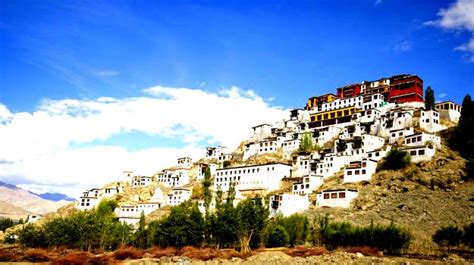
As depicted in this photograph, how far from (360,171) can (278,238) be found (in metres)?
20.9

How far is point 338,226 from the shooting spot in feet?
166

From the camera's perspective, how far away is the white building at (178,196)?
265ft

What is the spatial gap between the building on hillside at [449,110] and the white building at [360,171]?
19671 mm

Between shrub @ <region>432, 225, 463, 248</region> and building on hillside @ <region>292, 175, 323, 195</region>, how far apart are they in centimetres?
2368

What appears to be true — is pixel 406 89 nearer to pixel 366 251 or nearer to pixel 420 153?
pixel 420 153

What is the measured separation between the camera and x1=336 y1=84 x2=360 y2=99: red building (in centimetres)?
9395

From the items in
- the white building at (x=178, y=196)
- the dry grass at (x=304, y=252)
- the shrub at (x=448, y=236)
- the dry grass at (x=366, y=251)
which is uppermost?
the white building at (x=178, y=196)

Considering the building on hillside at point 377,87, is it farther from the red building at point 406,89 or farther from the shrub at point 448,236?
the shrub at point 448,236

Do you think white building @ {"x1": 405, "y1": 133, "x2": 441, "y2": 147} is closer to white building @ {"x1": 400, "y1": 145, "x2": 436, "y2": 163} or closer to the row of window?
white building @ {"x1": 400, "y1": 145, "x2": 436, "y2": 163}

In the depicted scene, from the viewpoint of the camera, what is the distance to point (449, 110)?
256ft

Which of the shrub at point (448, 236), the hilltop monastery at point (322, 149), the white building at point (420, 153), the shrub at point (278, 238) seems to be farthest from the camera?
the hilltop monastery at point (322, 149)

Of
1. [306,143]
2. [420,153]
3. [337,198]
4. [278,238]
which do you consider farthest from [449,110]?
[278,238]

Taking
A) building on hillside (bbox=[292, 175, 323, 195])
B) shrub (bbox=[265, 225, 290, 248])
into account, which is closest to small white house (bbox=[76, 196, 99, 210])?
building on hillside (bbox=[292, 175, 323, 195])

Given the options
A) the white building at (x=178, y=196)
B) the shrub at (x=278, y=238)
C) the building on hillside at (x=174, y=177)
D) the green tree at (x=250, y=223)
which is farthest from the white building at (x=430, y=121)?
the building on hillside at (x=174, y=177)
